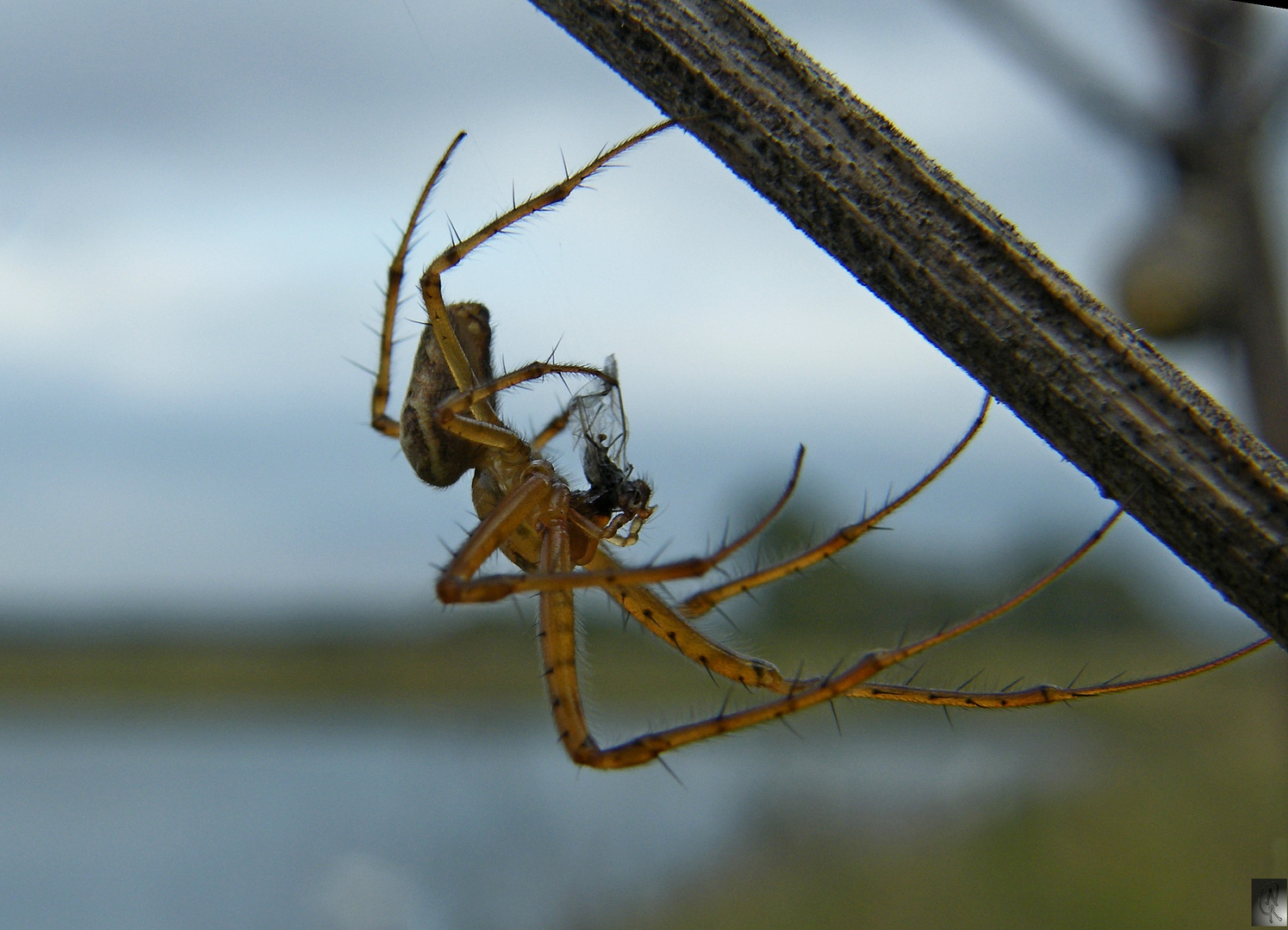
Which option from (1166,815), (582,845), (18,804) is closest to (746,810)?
(582,845)

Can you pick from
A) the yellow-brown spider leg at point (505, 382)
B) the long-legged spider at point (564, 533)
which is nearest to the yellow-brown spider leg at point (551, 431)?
the long-legged spider at point (564, 533)

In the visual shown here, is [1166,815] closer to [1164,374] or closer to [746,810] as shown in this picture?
[746,810]

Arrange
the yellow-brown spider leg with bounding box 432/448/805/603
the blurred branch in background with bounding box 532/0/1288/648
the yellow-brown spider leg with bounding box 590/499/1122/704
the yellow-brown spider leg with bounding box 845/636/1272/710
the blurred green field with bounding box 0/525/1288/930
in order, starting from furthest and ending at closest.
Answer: the blurred green field with bounding box 0/525/1288/930, the yellow-brown spider leg with bounding box 590/499/1122/704, the yellow-brown spider leg with bounding box 845/636/1272/710, the yellow-brown spider leg with bounding box 432/448/805/603, the blurred branch in background with bounding box 532/0/1288/648

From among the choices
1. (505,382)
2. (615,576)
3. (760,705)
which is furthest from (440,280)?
(760,705)

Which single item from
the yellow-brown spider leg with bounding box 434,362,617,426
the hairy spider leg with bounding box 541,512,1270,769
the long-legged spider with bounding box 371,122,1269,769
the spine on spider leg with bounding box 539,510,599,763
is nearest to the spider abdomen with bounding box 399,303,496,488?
the long-legged spider with bounding box 371,122,1269,769

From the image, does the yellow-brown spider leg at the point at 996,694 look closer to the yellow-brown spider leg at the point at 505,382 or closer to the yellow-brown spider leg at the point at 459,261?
the yellow-brown spider leg at the point at 505,382

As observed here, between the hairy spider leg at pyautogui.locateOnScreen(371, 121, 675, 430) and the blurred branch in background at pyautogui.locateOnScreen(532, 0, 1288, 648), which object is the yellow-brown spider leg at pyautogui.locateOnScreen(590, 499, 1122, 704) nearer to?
the hairy spider leg at pyautogui.locateOnScreen(371, 121, 675, 430)

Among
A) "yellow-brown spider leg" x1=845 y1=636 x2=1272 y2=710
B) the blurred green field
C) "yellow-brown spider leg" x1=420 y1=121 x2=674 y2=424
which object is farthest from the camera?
the blurred green field

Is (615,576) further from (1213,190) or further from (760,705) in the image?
(1213,190)
